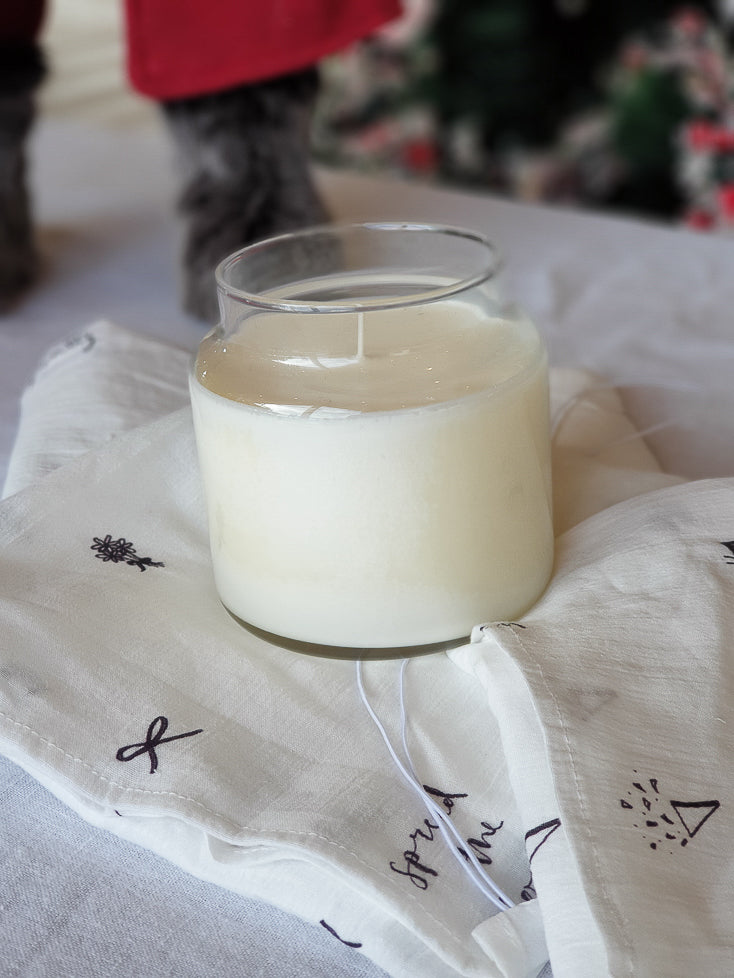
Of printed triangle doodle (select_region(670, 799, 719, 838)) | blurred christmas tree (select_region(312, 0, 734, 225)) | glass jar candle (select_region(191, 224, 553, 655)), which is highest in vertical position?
glass jar candle (select_region(191, 224, 553, 655))

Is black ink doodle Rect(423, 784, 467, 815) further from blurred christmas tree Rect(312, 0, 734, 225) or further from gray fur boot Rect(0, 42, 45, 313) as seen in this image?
blurred christmas tree Rect(312, 0, 734, 225)

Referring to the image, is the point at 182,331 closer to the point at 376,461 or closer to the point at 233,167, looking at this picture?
the point at 233,167

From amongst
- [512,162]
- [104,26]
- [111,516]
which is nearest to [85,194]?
[111,516]

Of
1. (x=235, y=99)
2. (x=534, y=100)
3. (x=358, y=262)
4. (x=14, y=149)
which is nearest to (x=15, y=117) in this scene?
(x=14, y=149)

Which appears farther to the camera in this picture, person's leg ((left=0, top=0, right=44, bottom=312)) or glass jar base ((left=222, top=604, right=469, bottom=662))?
person's leg ((left=0, top=0, right=44, bottom=312))

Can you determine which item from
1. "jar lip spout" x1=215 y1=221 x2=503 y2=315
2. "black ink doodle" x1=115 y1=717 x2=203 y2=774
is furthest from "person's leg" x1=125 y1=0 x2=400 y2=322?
"black ink doodle" x1=115 y1=717 x2=203 y2=774

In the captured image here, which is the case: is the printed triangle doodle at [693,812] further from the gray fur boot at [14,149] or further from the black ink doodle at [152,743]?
the gray fur boot at [14,149]

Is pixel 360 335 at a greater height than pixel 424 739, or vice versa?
pixel 360 335
